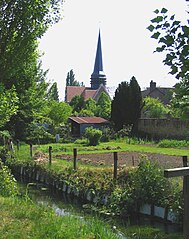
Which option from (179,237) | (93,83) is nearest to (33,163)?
(179,237)

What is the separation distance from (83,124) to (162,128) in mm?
7316

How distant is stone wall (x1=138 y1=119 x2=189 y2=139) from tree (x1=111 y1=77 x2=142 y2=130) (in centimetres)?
102

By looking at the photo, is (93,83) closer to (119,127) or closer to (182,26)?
(119,127)

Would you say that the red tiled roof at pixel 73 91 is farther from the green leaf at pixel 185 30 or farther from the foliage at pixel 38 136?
the green leaf at pixel 185 30

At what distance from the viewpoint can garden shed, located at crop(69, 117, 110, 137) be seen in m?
34.7

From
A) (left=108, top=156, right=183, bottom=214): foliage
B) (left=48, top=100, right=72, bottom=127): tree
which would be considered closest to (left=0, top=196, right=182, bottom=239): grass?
(left=108, top=156, right=183, bottom=214): foliage

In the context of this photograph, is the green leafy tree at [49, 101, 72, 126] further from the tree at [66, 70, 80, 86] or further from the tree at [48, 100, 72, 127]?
the tree at [66, 70, 80, 86]

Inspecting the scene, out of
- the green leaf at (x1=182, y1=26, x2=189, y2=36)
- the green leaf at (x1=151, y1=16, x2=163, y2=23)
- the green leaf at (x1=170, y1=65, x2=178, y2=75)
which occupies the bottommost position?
the green leaf at (x1=170, y1=65, x2=178, y2=75)

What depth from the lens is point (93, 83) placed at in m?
80.8

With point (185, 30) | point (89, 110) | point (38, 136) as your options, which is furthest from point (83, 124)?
point (185, 30)

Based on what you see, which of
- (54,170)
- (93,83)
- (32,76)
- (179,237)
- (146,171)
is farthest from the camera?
(93,83)

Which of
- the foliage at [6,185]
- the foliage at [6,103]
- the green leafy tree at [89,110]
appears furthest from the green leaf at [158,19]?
the green leafy tree at [89,110]

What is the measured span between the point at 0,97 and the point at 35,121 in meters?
20.1

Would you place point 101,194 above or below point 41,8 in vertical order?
below
